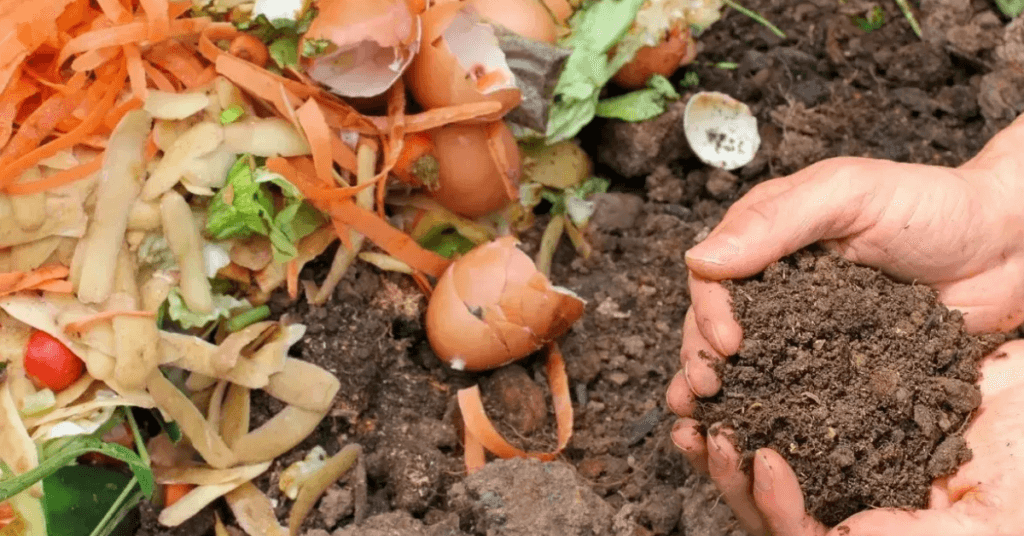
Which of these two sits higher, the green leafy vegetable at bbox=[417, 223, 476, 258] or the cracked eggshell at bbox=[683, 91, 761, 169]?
the cracked eggshell at bbox=[683, 91, 761, 169]

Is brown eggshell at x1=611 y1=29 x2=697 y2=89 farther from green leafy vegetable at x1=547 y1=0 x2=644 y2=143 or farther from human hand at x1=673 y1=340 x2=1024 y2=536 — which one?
human hand at x1=673 y1=340 x2=1024 y2=536

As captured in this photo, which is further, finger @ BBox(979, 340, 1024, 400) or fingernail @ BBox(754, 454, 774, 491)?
finger @ BBox(979, 340, 1024, 400)

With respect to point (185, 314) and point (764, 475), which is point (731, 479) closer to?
point (764, 475)

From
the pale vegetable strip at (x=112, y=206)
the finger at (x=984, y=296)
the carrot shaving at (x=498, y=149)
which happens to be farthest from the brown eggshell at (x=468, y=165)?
the finger at (x=984, y=296)

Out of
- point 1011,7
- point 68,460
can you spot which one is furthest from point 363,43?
point 1011,7

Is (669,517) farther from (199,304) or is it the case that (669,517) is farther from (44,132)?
(44,132)

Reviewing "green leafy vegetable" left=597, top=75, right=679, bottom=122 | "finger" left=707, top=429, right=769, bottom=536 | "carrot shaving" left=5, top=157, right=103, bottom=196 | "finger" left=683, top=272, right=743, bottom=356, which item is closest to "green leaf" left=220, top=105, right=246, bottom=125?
"carrot shaving" left=5, top=157, right=103, bottom=196

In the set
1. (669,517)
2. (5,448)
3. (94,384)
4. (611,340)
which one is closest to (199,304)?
(94,384)
